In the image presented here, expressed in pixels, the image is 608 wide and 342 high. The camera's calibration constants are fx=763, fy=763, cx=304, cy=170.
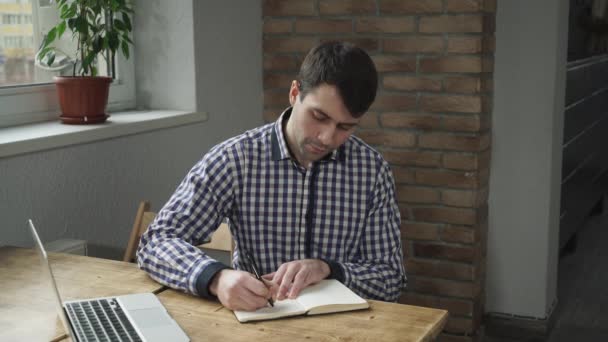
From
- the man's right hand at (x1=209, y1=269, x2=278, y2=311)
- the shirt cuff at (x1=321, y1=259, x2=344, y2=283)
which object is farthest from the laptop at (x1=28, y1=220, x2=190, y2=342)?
the shirt cuff at (x1=321, y1=259, x2=344, y2=283)

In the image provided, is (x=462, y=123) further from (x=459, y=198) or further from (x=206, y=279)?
(x=206, y=279)

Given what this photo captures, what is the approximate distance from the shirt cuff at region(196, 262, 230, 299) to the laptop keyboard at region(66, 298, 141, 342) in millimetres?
164

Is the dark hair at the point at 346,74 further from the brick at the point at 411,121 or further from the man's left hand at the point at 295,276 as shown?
the brick at the point at 411,121

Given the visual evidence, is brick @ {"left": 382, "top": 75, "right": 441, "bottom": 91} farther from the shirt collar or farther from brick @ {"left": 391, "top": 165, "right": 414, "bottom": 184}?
the shirt collar

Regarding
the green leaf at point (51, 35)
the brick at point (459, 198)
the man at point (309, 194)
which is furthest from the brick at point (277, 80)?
the man at point (309, 194)

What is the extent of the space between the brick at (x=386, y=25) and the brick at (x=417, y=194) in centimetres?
61

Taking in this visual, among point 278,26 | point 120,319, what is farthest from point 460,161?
point 120,319

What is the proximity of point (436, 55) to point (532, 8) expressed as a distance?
1.34 ft

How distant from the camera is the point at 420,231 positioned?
302cm

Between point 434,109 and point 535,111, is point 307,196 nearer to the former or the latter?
point 434,109

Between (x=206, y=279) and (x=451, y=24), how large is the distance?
1.66m

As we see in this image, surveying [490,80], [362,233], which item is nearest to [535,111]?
[490,80]

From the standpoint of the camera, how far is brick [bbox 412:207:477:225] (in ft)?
9.56

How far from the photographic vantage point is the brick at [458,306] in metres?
2.98
